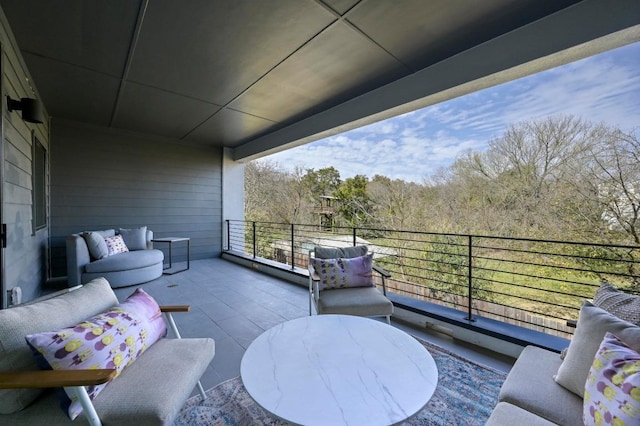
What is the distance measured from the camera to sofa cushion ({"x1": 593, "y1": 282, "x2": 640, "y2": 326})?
117 cm

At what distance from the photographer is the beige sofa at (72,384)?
38.1 inches

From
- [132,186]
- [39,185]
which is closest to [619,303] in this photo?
[39,185]

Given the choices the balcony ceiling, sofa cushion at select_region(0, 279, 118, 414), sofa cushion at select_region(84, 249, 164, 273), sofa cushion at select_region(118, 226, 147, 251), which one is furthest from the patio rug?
sofa cushion at select_region(118, 226, 147, 251)

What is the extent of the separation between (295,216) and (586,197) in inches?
299

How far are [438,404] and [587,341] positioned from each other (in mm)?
835

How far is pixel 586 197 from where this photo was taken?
4547 mm

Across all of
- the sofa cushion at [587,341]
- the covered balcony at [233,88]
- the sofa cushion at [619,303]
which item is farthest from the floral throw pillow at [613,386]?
the covered balcony at [233,88]

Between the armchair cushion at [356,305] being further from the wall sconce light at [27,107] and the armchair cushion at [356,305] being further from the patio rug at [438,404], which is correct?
the wall sconce light at [27,107]

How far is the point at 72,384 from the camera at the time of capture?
0.91 meters

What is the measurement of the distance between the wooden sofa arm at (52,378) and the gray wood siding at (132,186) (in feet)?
14.2

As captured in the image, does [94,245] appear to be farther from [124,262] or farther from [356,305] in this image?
[356,305]

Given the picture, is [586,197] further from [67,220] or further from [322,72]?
[67,220]

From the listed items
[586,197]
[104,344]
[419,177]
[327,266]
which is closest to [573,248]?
[586,197]

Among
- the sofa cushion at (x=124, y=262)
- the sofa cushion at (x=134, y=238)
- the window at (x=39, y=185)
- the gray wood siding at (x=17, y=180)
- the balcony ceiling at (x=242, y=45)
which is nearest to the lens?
the balcony ceiling at (x=242, y=45)
